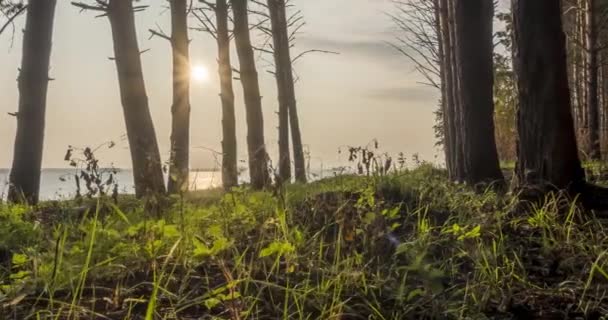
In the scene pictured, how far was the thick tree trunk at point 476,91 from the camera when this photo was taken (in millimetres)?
8227

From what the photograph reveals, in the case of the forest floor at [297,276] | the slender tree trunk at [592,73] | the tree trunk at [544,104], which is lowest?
the forest floor at [297,276]

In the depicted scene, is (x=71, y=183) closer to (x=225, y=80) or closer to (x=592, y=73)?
(x=225, y=80)

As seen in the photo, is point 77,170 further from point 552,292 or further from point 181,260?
point 552,292

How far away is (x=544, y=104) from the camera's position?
5504mm

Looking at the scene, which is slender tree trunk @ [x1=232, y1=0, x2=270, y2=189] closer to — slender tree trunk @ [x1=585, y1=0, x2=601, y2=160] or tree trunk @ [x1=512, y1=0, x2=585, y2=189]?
tree trunk @ [x1=512, y1=0, x2=585, y2=189]

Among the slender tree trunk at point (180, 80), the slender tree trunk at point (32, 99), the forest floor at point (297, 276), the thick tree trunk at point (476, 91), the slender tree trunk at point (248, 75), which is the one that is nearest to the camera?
the forest floor at point (297, 276)

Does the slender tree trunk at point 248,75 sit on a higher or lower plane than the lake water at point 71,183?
higher

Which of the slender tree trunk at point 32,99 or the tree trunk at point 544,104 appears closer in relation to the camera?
the tree trunk at point 544,104

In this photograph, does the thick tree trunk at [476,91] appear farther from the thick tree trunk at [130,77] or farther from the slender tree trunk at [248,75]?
the slender tree trunk at [248,75]

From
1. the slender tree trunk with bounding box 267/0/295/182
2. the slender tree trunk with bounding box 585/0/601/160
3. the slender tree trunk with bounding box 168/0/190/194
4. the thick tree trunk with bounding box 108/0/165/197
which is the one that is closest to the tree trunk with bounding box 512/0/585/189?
the thick tree trunk with bounding box 108/0/165/197

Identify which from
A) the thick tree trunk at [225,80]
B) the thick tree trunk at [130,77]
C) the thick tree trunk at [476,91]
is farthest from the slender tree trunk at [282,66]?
the thick tree trunk at [476,91]

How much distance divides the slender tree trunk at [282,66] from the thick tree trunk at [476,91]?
334 inches

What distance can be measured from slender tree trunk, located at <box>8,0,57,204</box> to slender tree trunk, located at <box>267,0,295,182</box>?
296 inches

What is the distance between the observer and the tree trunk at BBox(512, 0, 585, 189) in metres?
5.43
